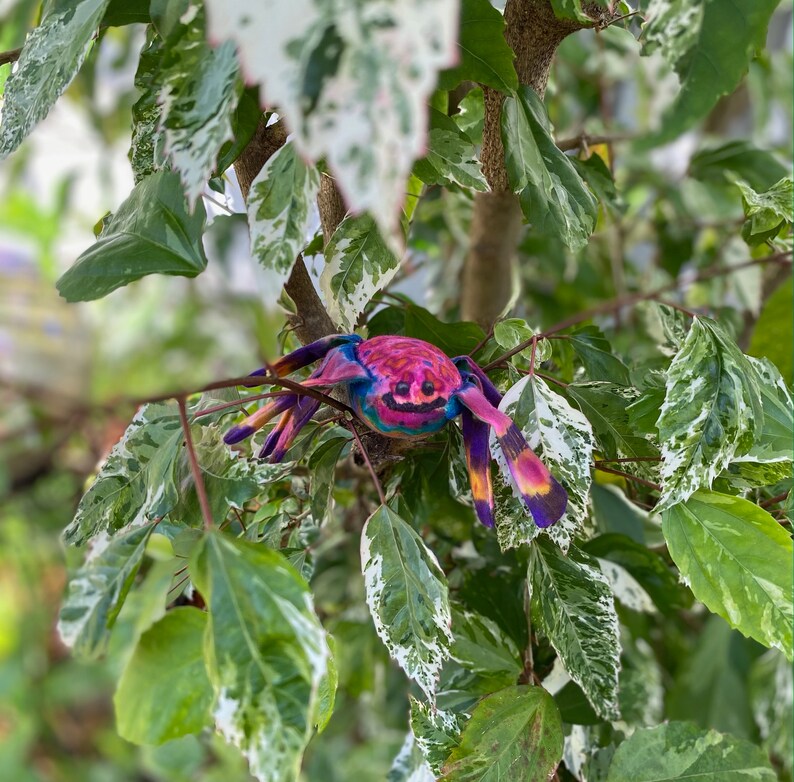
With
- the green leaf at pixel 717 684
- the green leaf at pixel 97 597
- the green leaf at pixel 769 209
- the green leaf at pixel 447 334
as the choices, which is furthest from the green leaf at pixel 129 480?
the green leaf at pixel 717 684

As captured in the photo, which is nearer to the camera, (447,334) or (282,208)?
(282,208)

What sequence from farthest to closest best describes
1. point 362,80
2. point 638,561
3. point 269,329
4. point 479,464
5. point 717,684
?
point 269,329
point 717,684
point 638,561
point 479,464
point 362,80

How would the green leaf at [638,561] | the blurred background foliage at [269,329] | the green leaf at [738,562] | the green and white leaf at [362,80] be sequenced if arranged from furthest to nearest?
the blurred background foliage at [269,329] → the green leaf at [638,561] → the green leaf at [738,562] → the green and white leaf at [362,80]

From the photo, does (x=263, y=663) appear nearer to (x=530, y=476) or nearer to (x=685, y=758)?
(x=530, y=476)

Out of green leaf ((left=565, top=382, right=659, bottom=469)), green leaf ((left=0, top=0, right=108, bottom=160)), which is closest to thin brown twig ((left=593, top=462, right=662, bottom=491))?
green leaf ((left=565, top=382, right=659, bottom=469))

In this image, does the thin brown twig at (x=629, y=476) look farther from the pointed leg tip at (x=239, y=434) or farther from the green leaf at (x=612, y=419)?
the pointed leg tip at (x=239, y=434)

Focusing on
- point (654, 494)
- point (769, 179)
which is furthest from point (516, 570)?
point (769, 179)

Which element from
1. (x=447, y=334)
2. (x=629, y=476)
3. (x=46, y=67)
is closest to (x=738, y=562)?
(x=629, y=476)
